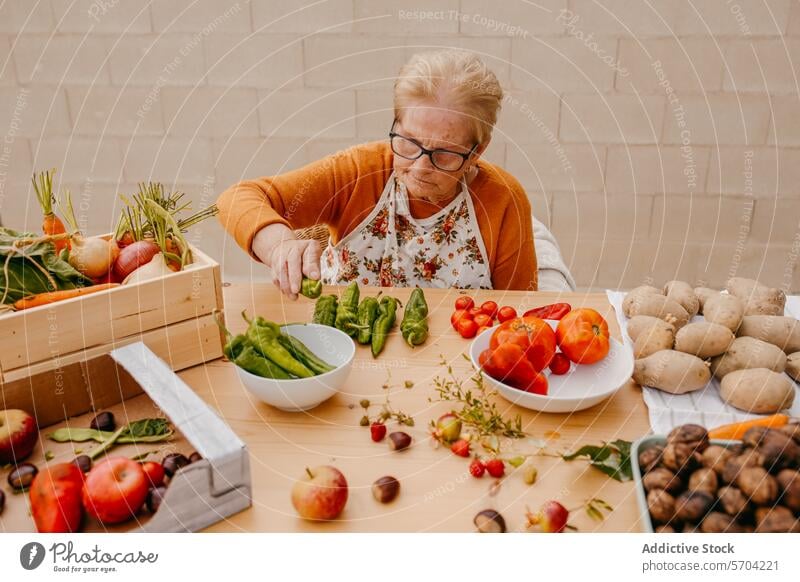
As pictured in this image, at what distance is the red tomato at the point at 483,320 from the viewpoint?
4.72 ft

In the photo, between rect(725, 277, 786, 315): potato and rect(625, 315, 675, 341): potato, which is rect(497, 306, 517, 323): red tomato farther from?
rect(725, 277, 786, 315): potato

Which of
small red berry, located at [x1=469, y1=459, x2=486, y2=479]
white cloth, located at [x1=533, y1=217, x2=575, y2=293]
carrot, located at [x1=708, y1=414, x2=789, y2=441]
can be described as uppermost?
carrot, located at [x1=708, y1=414, x2=789, y2=441]

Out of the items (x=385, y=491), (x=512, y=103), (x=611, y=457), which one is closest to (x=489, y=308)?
(x=611, y=457)

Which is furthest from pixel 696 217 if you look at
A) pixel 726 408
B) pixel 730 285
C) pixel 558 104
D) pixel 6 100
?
pixel 6 100

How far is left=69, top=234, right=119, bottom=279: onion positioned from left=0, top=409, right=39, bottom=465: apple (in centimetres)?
33

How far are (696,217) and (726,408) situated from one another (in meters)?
2.02

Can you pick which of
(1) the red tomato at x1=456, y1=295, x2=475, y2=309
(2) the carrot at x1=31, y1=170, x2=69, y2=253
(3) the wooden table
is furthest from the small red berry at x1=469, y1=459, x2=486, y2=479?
(2) the carrot at x1=31, y1=170, x2=69, y2=253

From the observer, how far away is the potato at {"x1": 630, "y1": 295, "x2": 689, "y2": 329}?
1409 millimetres

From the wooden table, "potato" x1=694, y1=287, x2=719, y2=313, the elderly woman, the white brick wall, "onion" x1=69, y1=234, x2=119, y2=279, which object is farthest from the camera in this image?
the white brick wall

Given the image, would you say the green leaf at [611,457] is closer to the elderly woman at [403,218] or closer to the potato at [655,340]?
the potato at [655,340]

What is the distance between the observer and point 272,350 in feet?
3.76

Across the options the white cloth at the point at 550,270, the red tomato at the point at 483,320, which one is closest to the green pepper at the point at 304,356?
the red tomato at the point at 483,320

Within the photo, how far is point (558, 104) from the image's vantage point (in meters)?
2.84

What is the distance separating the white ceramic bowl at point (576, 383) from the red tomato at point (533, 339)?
0.18 ft
